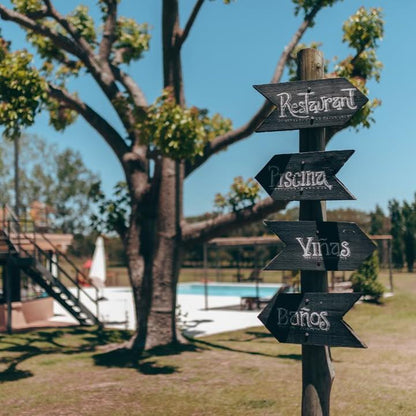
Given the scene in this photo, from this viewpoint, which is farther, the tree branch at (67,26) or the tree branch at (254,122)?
the tree branch at (67,26)

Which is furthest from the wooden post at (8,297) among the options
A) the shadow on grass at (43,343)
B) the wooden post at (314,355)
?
the wooden post at (314,355)

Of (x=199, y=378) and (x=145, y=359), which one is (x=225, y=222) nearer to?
(x=145, y=359)

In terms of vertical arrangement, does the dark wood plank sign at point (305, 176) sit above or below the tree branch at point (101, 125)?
below

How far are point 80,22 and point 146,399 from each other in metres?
→ 11.0

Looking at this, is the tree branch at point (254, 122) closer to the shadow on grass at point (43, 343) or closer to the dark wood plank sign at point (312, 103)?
the shadow on grass at point (43, 343)

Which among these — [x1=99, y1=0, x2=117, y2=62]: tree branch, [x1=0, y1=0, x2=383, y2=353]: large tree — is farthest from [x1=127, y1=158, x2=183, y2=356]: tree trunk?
[x1=99, y1=0, x2=117, y2=62]: tree branch

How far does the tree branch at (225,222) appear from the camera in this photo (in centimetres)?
1299

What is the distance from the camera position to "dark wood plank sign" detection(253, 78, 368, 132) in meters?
4.95

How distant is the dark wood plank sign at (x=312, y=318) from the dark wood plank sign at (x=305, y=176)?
2.69 ft

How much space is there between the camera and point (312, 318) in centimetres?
489

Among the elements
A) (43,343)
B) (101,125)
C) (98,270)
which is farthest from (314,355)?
(98,270)

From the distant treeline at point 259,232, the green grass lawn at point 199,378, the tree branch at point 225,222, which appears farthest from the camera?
the distant treeline at point 259,232

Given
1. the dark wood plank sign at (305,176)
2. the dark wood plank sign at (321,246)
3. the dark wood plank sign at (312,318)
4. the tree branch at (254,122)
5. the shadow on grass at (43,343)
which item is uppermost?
the tree branch at (254,122)

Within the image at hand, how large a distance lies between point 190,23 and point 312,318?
10.2 meters
